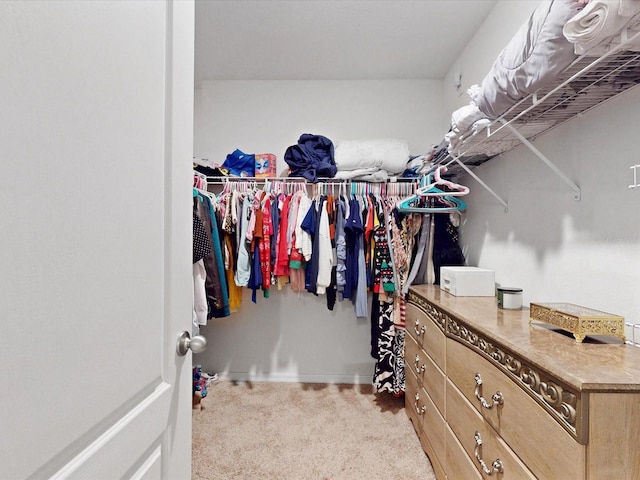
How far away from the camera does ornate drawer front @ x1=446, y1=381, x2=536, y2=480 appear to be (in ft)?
3.36

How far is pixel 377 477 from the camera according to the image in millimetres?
1742

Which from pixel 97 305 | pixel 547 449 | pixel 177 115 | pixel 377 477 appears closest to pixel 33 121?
pixel 97 305

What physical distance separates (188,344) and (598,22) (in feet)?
3.89

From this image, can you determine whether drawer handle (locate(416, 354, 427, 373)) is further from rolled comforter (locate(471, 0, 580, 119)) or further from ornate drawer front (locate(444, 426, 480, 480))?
rolled comforter (locate(471, 0, 580, 119))

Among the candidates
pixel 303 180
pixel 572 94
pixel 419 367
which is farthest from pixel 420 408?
pixel 303 180

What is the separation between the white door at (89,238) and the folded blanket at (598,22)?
92 cm

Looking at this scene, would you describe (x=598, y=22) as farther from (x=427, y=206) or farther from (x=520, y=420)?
(x=427, y=206)

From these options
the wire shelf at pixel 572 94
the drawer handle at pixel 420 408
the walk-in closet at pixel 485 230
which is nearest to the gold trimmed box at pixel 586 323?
the walk-in closet at pixel 485 230

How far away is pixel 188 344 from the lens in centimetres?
81

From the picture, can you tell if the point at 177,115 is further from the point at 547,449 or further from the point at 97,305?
the point at 547,449

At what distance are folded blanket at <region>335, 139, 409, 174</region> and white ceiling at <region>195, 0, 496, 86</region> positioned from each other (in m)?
0.65

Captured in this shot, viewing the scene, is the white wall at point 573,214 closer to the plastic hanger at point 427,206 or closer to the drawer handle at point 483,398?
the plastic hanger at point 427,206

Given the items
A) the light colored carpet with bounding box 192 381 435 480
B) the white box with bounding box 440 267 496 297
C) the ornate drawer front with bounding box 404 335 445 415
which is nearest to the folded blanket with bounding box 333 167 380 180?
the white box with bounding box 440 267 496 297

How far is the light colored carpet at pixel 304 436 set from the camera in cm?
179
